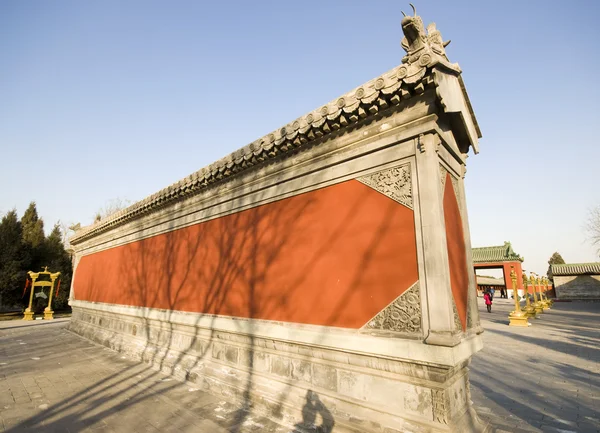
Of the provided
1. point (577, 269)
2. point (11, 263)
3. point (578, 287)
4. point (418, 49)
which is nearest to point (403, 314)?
point (418, 49)

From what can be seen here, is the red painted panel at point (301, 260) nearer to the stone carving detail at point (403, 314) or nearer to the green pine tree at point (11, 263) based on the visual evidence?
the stone carving detail at point (403, 314)

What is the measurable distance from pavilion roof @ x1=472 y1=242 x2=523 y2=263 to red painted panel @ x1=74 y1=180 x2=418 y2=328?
1235 inches

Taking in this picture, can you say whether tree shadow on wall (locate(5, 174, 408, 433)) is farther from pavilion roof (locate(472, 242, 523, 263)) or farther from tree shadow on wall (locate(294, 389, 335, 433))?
pavilion roof (locate(472, 242, 523, 263))

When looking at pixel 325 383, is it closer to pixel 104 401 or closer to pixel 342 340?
pixel 342 340

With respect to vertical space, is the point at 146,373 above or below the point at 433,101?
below

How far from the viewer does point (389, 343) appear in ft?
11.4

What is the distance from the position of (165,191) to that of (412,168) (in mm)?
6244

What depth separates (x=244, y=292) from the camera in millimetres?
5516

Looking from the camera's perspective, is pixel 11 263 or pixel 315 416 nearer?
pixel 315 416

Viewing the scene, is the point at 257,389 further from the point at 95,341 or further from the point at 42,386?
the point at 95,341

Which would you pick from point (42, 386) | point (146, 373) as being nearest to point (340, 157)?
point (146, 373)

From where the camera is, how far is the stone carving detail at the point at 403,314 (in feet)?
11.2

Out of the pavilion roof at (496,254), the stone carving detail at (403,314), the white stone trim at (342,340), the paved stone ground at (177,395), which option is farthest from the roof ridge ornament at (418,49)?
the pavilion roof at (496,254)

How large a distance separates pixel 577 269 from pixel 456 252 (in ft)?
124
